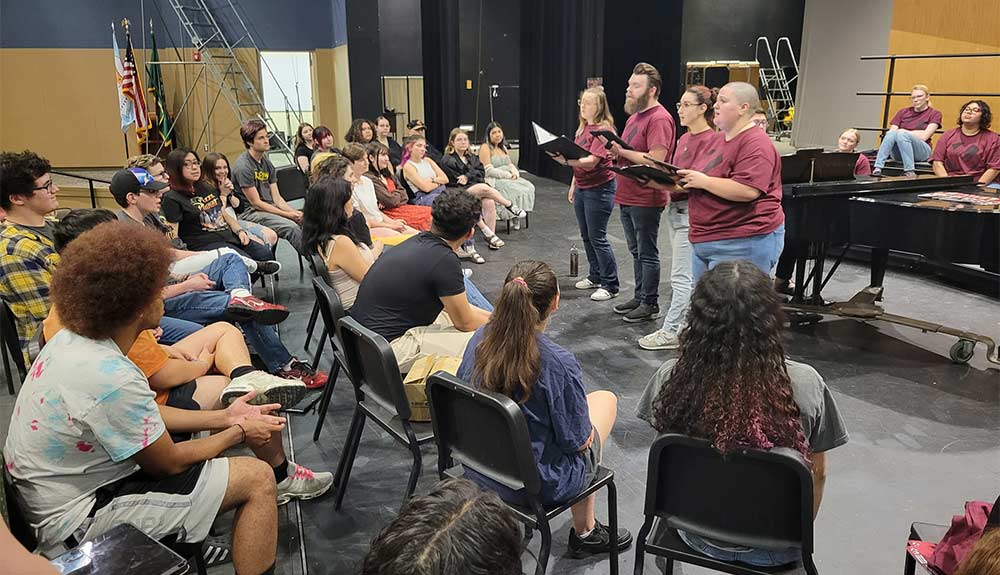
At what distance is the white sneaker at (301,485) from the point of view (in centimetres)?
273

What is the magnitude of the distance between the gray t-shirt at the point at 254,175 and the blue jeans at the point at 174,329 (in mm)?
2485

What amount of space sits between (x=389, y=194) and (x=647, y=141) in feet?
8.15

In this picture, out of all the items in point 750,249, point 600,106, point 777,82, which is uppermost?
point 777,82

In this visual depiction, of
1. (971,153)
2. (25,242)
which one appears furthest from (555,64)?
(25,242)

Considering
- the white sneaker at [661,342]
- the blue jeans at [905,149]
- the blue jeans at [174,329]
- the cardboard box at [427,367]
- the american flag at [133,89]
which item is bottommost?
the white sneaker at [661,342]

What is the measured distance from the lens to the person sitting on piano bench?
5.69m

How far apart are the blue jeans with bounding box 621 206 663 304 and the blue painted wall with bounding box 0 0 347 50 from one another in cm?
669

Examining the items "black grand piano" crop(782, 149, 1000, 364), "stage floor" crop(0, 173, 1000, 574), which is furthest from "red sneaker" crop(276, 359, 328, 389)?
"black grand piano" crop(782, 149, 1000, 364)

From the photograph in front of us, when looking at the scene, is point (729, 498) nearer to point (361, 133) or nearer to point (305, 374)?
point (305, 374)

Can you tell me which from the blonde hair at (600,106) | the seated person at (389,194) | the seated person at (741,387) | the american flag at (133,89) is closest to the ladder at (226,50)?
the american flag at (133,89)

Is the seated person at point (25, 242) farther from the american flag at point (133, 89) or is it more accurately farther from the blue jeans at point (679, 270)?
the american flag at point (133, 89)

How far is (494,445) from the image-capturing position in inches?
80.2

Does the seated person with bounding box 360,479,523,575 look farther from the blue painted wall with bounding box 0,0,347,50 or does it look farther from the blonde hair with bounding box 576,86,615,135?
the blue painted wall with bounding box 0,0,347,50

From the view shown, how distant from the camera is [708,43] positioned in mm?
11500
